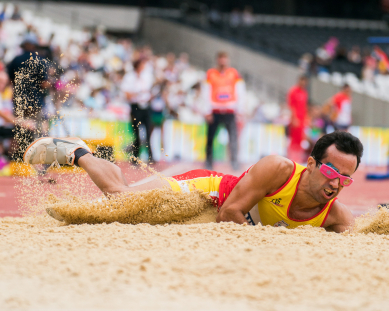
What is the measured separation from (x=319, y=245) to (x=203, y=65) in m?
19.5

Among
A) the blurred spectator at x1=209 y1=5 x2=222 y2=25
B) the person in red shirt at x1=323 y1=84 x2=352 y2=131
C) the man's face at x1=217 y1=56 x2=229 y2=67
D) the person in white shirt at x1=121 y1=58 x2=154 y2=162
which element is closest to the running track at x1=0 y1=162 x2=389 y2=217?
the person in white shirt at x1=121 y1=58 x2=154 y2=162

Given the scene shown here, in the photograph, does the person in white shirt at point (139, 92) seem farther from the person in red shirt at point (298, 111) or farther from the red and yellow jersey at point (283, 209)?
the red and yellow jersey at point (283, 209)

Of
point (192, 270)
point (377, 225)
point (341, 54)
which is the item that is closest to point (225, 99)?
point (377, 225)

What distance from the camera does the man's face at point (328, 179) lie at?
3.70m

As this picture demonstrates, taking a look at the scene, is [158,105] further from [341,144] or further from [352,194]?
[341,144]

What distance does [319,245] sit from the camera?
3.31m

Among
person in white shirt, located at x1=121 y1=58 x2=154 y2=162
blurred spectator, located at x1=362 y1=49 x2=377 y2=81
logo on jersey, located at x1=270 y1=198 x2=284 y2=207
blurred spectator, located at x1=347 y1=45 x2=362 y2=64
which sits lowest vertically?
logo on jersey, located at x1=270 y1=198 x2=284 y2=207

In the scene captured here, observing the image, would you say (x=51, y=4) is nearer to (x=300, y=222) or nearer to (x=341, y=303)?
(x=300, y=222)

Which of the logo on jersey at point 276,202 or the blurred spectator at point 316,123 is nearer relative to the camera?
the logo on jersey at point 276,202

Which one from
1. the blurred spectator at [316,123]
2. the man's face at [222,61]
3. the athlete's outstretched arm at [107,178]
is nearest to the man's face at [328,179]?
the athlete's outstretched arm at [107,178]

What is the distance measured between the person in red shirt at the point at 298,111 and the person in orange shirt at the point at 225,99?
3548mm

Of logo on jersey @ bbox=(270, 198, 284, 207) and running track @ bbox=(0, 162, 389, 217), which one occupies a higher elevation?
logo on jersey @ bbox=(270, 198, 284, 207)

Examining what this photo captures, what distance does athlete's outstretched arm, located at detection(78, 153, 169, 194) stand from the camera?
4246mm

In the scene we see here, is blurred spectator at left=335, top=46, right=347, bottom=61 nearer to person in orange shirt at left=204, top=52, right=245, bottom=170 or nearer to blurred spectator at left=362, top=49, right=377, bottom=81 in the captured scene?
blurred spectator at left=362, top=49, right=377, bottom=81
